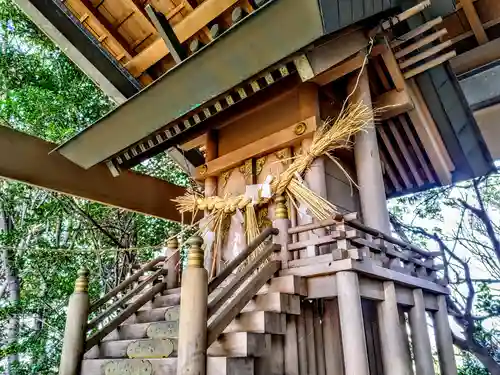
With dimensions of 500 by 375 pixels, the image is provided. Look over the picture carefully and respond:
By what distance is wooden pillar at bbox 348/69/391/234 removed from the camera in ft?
8.98

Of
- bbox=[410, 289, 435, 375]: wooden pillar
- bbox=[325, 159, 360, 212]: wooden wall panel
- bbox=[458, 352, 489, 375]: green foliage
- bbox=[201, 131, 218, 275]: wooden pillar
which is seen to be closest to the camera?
bbox=[410, 289, 435, 375]: wooden pillar

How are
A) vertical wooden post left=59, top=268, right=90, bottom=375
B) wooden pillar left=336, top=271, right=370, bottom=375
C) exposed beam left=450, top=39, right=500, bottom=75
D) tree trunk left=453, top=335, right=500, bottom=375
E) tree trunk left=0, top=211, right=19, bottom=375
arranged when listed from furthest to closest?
1. tree trunk left=0, top=211, right=19, bottom=375
2. tree trunk left=453, top=335, right=500, bottom=375
3. exposed beam left=450, top=39, right=500, bottom=75
4. vertical wooden post left=59, top=268, right=90, bottom=375
5. wooden pillar left=336, top=271, right=370, bottom=375

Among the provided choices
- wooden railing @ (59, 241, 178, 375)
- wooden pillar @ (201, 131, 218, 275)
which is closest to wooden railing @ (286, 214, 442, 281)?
wooden pillar @ (201, 131, 218, 275)

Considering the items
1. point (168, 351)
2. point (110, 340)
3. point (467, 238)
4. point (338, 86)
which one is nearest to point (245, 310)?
point (168, 351)

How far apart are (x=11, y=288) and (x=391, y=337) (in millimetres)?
5728

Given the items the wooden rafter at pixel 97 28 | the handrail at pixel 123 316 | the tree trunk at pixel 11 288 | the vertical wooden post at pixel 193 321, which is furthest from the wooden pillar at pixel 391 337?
the tree trunk at pixel 11 288

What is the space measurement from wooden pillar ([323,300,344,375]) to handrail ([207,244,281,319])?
575 millimetres

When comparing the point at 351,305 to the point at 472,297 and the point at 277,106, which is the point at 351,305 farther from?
the point at 472,297

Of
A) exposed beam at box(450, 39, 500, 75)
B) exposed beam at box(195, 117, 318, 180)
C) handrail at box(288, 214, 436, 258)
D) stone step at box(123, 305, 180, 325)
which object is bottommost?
stone step at box(123, 305, 180, 325)

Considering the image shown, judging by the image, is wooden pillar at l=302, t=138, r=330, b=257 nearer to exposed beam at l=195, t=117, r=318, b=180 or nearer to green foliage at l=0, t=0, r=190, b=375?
exposed beam at l=195, t=117, r=318, b=180

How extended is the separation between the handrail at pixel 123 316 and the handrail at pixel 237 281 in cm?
103

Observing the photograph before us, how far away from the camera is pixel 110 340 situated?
2.56m

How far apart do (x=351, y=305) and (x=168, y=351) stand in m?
1.05

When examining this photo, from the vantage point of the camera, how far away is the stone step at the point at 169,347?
5.99 feet
